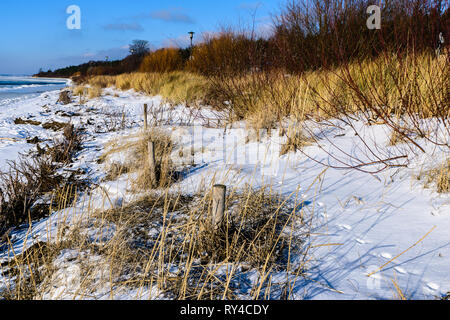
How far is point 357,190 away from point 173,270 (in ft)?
5.14

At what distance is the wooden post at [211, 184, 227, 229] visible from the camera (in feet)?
4.94

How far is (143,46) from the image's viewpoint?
106 feet

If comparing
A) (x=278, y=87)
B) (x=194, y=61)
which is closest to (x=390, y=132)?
(x=278, y=87)

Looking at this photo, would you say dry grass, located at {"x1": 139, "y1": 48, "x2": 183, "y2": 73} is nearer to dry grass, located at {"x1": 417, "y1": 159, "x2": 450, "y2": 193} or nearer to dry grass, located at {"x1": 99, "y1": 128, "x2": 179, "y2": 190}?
dry grass, located at {"x1": 99, "y1": 128, "x2": 179, "y2": 190}

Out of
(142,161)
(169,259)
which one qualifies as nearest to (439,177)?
(169,259)

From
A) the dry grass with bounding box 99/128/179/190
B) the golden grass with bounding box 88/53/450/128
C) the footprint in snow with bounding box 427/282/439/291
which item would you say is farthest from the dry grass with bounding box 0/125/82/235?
the golden grass with bounding box 88/53/450/128

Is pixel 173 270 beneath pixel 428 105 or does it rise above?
beneath

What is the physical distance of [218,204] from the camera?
1.55m

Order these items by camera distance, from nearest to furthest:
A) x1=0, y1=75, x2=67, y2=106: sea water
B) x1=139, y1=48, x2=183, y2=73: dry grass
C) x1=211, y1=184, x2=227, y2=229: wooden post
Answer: x1=211, y1=184, x2=227, y2=229: wooden post
x1=139, y1=48, x2=183, y2=73: dry grass
x1=0, y1=75, x2=67, y2=106: sea water

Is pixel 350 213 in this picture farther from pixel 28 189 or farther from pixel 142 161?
pixel 28 189

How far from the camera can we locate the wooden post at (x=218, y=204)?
1.50 meters

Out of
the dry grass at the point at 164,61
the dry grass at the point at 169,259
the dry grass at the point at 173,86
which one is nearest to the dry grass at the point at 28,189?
the dry grass at the point at 169,259
